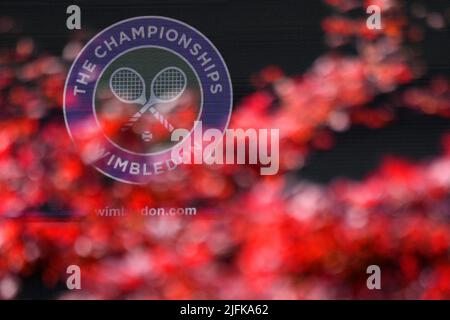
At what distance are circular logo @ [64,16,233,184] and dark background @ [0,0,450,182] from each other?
0.05m

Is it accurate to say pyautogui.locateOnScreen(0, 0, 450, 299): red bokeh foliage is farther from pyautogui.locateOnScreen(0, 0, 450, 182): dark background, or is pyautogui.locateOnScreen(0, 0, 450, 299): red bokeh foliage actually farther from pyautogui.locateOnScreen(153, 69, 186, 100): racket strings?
pyautogui.locateOnScreen(153, 69, 186, 100): racket strings

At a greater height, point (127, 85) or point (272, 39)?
point (272, 39)

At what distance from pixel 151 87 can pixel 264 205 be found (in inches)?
26.0

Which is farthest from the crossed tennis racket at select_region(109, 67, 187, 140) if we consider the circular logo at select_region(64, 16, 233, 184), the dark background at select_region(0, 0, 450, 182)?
the dark background at select_region(0, 0, 450, 182)

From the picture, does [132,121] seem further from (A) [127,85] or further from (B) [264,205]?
(B) [264,205]

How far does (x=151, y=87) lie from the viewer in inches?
105

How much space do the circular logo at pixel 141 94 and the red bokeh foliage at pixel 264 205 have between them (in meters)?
0.07

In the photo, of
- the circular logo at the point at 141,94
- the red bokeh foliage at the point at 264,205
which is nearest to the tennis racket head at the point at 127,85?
the circular logo at the point at 141,94

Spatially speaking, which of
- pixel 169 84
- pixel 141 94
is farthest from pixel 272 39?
pixel 141 94

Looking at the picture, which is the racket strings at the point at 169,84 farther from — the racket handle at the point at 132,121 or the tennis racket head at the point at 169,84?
the racket handle at the point at 132,121

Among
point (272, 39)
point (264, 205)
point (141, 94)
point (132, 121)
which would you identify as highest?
point (272, 39)

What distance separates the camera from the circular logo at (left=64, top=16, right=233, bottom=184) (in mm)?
2664
